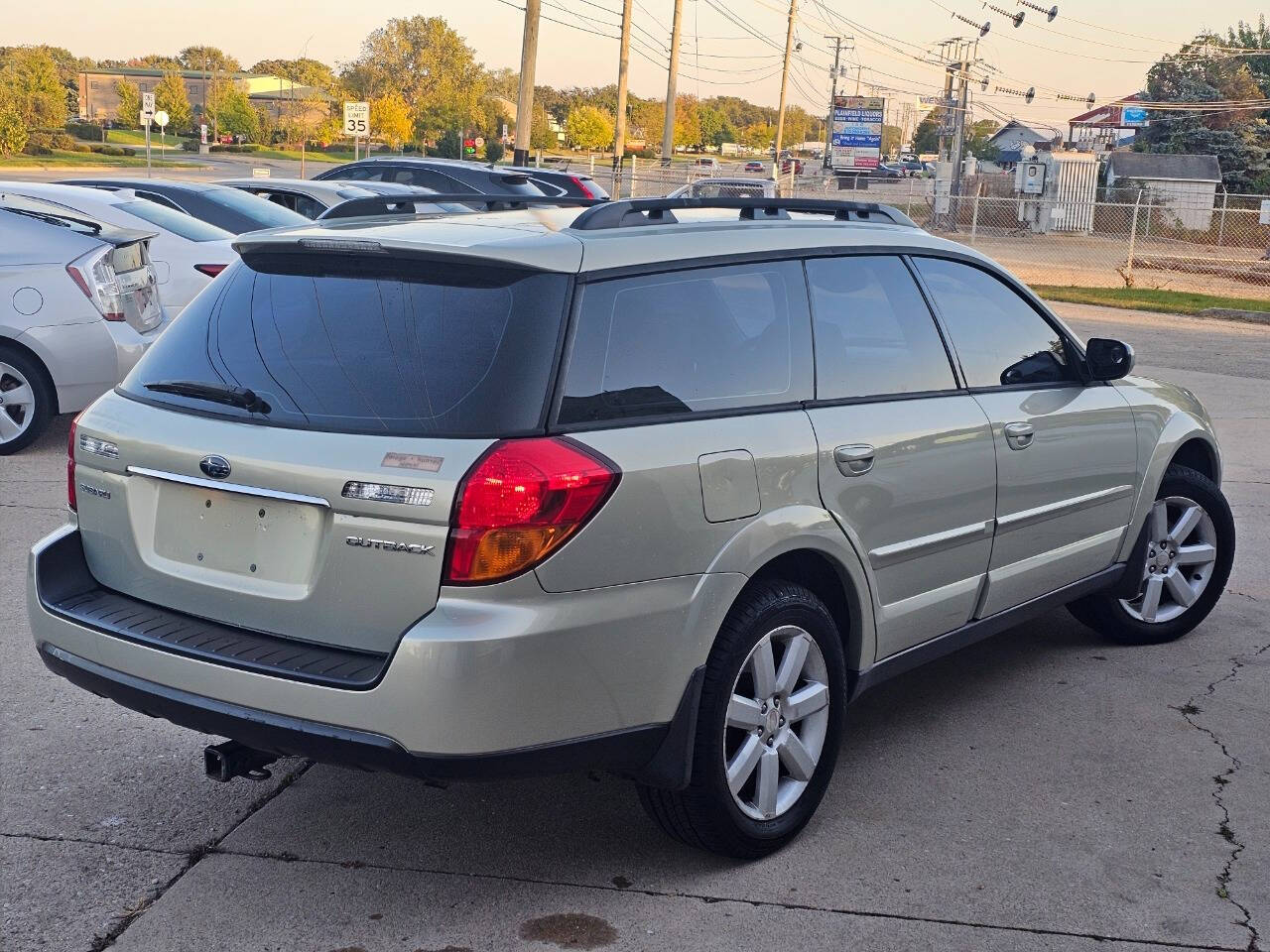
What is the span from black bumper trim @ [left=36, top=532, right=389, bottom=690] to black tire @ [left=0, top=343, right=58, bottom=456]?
5.66 m

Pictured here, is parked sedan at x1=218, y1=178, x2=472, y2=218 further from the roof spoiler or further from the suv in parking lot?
the suv in parking lot

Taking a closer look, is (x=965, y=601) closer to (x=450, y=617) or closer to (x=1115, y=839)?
(x=1115, y=839)

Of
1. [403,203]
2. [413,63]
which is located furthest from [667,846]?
[413,63]

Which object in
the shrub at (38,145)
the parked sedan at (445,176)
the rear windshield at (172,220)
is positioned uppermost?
the shrub at (38,145)

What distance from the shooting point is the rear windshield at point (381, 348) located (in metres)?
3.33

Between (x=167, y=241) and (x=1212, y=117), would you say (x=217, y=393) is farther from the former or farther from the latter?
(x=1212, y=117)

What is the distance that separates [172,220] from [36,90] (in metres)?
83.6

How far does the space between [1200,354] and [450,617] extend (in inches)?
609

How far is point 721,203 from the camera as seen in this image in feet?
14.4

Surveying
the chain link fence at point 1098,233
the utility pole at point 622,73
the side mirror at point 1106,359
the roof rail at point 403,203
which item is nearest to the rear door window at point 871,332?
the roof rail at point 403,203

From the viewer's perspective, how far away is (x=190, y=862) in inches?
149

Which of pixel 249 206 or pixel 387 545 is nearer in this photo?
pixel 387 545

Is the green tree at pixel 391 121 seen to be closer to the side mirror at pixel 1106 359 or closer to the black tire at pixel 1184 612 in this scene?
the black tire at pixel 1184 612

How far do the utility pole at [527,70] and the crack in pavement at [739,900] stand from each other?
2376 centimetres
